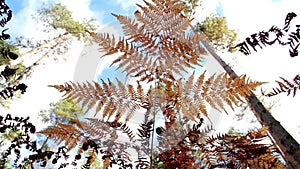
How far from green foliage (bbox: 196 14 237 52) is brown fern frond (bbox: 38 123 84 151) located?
520 inches

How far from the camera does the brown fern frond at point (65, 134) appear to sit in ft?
3.35

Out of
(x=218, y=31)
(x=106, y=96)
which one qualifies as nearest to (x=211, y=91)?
(x=106, y=96)

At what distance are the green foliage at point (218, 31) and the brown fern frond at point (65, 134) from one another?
13.2 m

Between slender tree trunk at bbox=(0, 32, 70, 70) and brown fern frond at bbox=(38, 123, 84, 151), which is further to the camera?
slender tree trunk at bbox=(0, 32, 70, 70)

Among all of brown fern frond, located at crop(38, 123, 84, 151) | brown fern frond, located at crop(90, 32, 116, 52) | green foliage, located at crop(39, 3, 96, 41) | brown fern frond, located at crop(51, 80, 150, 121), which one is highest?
green foliage, located at crop(39, 3, 96, 41)

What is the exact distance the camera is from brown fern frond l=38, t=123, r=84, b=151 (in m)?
1.02

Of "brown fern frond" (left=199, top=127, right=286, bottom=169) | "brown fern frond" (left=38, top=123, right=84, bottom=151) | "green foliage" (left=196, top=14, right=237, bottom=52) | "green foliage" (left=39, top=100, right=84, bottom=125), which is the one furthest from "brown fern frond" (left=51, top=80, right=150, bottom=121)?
"green foliage" (left=39, top=100, right=84, bottom=125)

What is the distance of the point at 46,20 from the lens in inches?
774

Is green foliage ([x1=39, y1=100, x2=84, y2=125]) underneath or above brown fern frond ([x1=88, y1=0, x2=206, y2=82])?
above

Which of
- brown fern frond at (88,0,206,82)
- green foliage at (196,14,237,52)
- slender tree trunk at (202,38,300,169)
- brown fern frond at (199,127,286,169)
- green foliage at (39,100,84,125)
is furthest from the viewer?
green foliage at (39,100,84,125)

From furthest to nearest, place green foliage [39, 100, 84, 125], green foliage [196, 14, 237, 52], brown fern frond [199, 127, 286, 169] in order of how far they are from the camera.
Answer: green foliage [39, 100, 84, 125] < green foliage [196, 14, 237, 52] < brown fern frond [199, 127, 286, 169]

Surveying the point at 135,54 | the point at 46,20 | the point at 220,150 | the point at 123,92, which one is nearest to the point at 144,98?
the point at 123,92

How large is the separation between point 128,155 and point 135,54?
0.48m

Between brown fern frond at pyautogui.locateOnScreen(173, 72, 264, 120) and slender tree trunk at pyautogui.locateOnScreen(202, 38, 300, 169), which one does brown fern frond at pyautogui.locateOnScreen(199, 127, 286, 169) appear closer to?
brown fern frond at pyautogui.locateOnScreen(173, 72, 264, 120)
